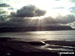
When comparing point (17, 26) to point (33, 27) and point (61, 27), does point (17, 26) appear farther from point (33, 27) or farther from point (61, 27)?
point (61, 27)

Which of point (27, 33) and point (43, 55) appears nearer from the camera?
point (43, 55)

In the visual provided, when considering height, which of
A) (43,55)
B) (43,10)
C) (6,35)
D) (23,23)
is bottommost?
(43,55)

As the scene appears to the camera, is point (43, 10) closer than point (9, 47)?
No

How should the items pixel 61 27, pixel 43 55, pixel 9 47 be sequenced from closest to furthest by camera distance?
pixel 43 55
pixel 9 47
pixel 61 27

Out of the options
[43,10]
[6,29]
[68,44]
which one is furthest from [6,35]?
[68,44]

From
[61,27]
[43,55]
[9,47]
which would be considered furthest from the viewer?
[61,27]

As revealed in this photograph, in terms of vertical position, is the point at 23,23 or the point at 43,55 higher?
the point at 23,23

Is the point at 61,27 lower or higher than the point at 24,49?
higher

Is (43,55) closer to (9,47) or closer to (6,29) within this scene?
(9,47)

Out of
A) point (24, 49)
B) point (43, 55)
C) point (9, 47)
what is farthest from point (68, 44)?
point (9, 47)
